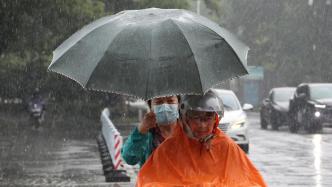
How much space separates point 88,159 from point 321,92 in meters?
14.2

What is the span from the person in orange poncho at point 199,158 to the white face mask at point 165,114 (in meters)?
0.71

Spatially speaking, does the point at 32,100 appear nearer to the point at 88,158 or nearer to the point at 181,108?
the point at 88,158

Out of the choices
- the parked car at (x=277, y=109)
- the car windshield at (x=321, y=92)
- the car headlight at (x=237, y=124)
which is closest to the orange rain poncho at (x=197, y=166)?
the car headlight at (x=237, y=124)

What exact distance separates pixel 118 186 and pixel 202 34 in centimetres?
975

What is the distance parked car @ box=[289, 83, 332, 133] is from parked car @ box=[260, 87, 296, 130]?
103 cm

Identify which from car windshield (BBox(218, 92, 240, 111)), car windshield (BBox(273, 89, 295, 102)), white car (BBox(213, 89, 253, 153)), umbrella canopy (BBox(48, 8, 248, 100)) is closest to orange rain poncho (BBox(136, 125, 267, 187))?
umbrella canopy (BBox(48, 8, 248, 100))

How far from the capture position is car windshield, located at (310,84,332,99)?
108 feet

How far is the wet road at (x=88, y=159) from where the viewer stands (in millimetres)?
16000

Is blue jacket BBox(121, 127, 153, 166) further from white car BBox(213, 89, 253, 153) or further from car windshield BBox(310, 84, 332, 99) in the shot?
car windshield BBox(310, 84, 332, 99)

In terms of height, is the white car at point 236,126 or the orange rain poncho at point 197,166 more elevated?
the orange rain poncho at point 197,166

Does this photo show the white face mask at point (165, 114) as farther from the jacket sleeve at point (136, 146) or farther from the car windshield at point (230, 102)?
the car windshield at point (230, 102)

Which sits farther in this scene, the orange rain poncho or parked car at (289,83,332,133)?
parked car at (289,83,332,133)

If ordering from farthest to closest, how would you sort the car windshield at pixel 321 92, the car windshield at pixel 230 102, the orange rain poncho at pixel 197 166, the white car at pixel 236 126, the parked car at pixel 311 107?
the car windshield at pixel 321 92 → the parked car at pixel 311 107 → the car windshield at pixel 230 102 → the white car at pixel 236 126 → the orange rain poncho at pixel 197 166

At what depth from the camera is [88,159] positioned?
21.1 metres
